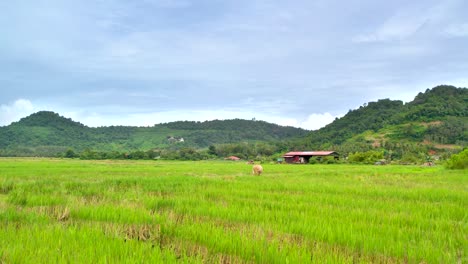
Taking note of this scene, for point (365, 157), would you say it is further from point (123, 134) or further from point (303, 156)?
point (123, 134)

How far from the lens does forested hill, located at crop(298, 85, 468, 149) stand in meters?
80.6

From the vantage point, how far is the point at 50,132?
404ft

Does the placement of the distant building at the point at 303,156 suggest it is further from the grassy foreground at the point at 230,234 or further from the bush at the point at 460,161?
the grassy foreground at the point at 230,234

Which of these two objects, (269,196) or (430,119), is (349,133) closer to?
(430,119)

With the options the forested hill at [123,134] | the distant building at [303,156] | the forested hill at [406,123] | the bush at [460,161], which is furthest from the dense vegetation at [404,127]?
the bush at [460,161]

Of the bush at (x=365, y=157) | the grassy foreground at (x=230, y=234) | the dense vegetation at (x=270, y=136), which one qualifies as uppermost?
the dense vegetation at (x=270, y=136)

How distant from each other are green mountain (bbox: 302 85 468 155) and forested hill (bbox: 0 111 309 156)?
37808 mm

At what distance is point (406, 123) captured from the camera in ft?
307

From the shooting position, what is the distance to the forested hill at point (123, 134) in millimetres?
113438

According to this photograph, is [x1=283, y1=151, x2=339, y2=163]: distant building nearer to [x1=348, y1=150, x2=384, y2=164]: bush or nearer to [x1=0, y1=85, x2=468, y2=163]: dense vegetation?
[x1=0, y1=85, x2=468, y2=163]: dense vegetation

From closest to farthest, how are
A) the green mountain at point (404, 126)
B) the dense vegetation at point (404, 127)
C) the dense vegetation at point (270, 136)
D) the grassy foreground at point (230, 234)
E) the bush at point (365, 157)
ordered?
the grassy foreground at point (230, 234), the bush at point (365, 157), the dense vegetation at point (270, 136), the dense vegetation at point (404, 127), the green mountain at point (404, 126)

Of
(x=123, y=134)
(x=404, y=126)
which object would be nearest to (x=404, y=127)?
(x=404, y=126)

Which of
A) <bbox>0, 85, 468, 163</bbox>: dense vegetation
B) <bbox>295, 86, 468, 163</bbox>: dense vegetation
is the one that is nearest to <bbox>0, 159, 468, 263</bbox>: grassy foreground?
<bbox>0, 85, 468, 163</bbox>: dense vegetation

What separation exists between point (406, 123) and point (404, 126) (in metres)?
4.88
